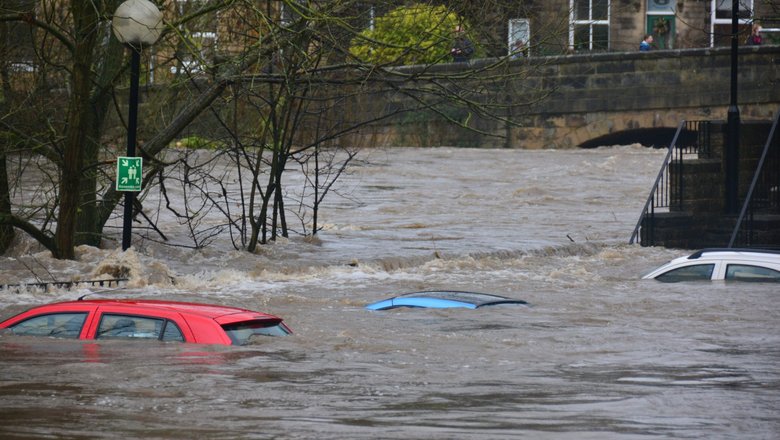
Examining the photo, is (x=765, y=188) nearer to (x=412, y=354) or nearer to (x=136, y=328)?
(x=412, y=354)

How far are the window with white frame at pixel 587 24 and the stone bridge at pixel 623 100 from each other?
1316 millimetres

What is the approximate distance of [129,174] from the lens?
16.4 m

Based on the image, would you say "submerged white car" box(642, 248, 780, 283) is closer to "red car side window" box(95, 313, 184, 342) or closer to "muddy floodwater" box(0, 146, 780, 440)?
"muddy floodwater" box(0, 146, 780, 440)

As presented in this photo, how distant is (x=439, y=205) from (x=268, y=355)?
21572mm

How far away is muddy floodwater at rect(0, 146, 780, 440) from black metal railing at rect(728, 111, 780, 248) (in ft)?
3.75

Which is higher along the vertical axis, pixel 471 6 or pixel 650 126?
pixel 471 6

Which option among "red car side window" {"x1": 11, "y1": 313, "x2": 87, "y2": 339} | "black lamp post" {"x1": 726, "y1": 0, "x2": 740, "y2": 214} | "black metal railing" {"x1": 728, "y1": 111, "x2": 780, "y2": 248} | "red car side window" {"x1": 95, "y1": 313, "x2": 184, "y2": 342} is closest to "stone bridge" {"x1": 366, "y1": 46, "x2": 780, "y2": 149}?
"black metal railing" {"x1": 728, "y1": 111, "x2": 780, "y2": 248}

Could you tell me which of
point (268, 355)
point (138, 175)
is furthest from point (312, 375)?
point (138, 175)

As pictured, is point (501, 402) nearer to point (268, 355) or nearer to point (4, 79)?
point (268, 355)

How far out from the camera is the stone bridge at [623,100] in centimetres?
3922

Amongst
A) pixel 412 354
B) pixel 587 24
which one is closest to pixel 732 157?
pixel 587 24

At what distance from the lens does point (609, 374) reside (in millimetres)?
11164

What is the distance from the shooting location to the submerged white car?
1539cm

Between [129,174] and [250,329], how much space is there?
6.03 m
